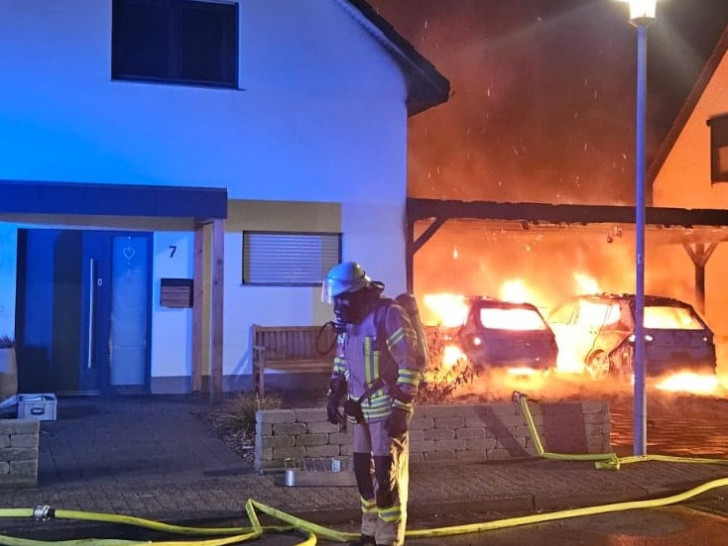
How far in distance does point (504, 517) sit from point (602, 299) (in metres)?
8.47

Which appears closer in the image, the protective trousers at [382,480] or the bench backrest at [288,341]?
the protective trousers at [382,480]

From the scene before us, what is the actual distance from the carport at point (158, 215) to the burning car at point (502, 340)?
13.2ft

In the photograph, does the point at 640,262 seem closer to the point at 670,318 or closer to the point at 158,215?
the point at 670,318

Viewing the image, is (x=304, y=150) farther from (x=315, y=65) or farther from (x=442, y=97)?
(x=442, y=97)

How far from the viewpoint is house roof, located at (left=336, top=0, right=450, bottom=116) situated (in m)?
13.9

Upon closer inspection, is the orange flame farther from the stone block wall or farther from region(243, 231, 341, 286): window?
the stone block wall

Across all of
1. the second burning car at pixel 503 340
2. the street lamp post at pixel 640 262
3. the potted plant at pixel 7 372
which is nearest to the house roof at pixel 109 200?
the potted plant at pixel 7 372

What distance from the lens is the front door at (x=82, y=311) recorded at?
12.9m

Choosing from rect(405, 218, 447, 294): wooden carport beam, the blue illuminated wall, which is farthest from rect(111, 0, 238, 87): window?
rect(405, 218, 447, 294): wooden carport beam

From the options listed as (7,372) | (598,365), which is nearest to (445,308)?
(598,365)

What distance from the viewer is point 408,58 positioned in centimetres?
1404

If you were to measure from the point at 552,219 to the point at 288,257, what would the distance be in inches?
181

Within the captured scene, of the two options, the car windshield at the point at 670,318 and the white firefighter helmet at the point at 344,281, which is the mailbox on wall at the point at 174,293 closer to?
the car windshield at the point at 670,318

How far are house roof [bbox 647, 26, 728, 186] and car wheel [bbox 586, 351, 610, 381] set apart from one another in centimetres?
931
